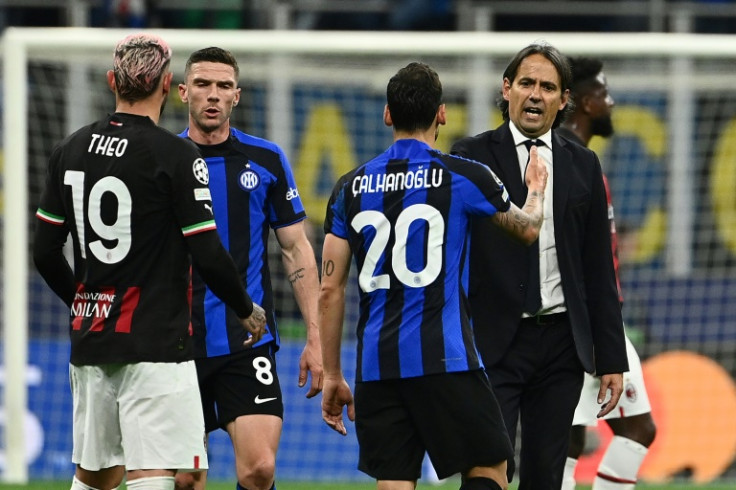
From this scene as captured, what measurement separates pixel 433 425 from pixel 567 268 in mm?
1012

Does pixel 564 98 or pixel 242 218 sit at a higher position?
pixel 564 98

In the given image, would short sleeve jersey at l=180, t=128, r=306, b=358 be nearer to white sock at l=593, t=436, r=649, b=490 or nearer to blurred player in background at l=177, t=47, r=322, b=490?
blurred player in background at l=177, t=47, r=322, b=490

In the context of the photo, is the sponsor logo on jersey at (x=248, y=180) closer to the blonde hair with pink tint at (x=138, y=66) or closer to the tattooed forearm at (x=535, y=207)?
the blonde hair with pink tint at (x=138, y=66)

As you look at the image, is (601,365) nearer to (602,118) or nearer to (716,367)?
(602,118)

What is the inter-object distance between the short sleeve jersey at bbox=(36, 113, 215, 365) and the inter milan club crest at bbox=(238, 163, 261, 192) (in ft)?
3.73

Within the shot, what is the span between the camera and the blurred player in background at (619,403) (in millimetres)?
7320

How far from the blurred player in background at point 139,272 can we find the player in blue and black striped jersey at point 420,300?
1.80 ft

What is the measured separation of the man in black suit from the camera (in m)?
5.77

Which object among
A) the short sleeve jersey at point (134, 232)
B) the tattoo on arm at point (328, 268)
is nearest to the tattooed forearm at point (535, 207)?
the tattoo on arm at point (328, 268)

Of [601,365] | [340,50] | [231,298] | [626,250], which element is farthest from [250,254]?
[626,250]

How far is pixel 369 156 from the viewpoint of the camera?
1262 cm

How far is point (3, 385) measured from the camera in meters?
10.6

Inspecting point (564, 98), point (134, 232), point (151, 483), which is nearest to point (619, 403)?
point (564, 98)

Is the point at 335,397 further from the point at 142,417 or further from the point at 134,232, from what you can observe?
the point at 134,232
